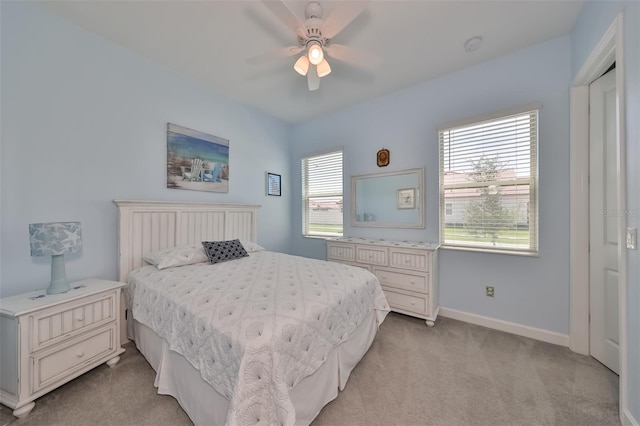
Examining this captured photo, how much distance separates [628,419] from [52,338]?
11.4ft

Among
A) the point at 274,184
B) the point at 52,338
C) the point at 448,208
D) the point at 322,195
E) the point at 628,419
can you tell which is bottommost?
the point at 628,419

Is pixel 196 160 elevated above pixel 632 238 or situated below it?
above

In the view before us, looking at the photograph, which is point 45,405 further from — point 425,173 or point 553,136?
point 553,136

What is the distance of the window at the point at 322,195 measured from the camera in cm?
384

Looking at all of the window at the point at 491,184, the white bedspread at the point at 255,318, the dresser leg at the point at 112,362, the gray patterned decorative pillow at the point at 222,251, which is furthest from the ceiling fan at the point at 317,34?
the dresser leg at the point at 112,362

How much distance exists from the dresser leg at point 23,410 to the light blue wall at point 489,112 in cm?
328

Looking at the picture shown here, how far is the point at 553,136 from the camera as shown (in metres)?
2.24

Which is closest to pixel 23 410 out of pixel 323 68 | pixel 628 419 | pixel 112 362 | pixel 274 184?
pixel 112 362

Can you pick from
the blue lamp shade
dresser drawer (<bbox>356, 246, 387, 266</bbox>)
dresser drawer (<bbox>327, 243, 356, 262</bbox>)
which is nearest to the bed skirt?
the blue lamp shade

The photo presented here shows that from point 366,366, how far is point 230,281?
4.27 feet

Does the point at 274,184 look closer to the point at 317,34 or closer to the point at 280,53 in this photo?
the point at 280,53

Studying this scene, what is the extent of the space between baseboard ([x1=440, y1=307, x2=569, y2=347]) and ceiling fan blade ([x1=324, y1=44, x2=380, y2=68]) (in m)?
2.77

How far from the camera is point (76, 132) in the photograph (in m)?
2.03

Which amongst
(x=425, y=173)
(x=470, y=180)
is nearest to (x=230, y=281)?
(x=425, y=173)
